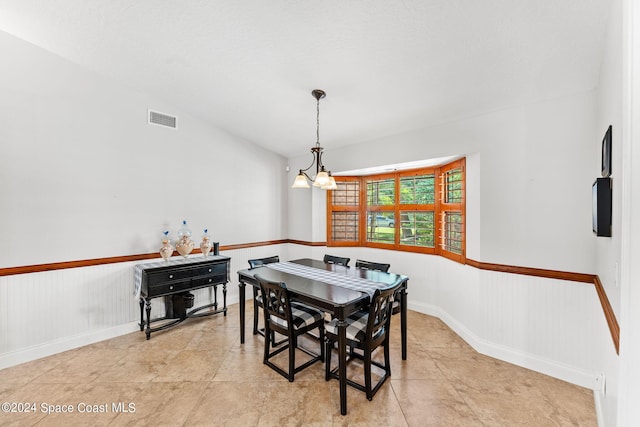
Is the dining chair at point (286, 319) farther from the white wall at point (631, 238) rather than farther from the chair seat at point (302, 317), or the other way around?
the white wall at point (631, 238)

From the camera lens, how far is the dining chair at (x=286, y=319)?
2.27 m

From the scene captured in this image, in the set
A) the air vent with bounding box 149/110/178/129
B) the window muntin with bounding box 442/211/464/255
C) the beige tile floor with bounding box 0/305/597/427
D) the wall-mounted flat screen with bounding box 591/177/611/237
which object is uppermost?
the air vent with bounding box 149/110/178/129

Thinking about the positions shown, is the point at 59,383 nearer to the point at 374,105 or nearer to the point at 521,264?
the point at 374,105

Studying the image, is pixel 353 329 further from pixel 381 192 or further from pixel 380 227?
pixel 381 192

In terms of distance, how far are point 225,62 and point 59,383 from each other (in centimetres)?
322

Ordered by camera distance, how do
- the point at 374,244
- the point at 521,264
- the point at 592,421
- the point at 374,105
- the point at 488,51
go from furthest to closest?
the point at 374,244 → the point at 374,105 → the point at 521,264 → the point at 488,51 → the point at 592,421

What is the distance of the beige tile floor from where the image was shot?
1925 mm

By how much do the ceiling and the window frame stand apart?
798 millimetres

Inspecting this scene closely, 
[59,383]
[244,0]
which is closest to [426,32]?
[244,0]

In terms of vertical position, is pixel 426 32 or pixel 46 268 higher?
pixel 426 32

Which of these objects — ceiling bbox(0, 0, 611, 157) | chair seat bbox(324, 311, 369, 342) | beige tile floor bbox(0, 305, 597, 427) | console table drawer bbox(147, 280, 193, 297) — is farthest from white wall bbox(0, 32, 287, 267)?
chair seat bbox(324, 311, 369, 342)

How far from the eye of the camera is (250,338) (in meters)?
3.12

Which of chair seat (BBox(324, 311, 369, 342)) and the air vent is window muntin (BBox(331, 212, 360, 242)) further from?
the air vent

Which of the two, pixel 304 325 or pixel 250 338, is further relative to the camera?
pixel 250 338
